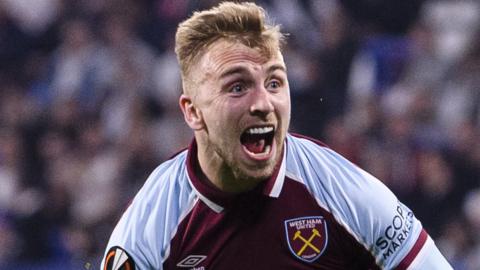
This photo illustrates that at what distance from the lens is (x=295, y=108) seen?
29.1 feet

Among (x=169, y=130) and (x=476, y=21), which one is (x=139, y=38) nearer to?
(x=169, y=130)

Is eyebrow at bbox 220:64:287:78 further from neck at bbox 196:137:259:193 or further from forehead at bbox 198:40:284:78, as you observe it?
neck at bbox 196:137:259:193

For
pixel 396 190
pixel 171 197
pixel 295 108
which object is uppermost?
pixel 171 197

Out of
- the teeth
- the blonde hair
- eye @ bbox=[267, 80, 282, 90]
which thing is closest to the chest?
the teeth

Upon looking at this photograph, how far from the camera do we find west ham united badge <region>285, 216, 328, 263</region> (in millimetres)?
4125

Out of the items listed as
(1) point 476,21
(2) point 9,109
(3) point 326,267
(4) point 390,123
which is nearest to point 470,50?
(1) point 476,21

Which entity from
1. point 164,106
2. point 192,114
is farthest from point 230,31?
point 164,106

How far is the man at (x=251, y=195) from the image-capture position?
404 centimetres

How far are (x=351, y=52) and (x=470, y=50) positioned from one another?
0.93m

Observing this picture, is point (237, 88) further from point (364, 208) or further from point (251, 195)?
point (364, 208)

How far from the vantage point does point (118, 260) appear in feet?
13.4

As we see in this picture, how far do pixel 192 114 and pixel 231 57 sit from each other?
31cm

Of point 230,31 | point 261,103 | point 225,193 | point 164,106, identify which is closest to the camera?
point 261,103

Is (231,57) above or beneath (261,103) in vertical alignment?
above
